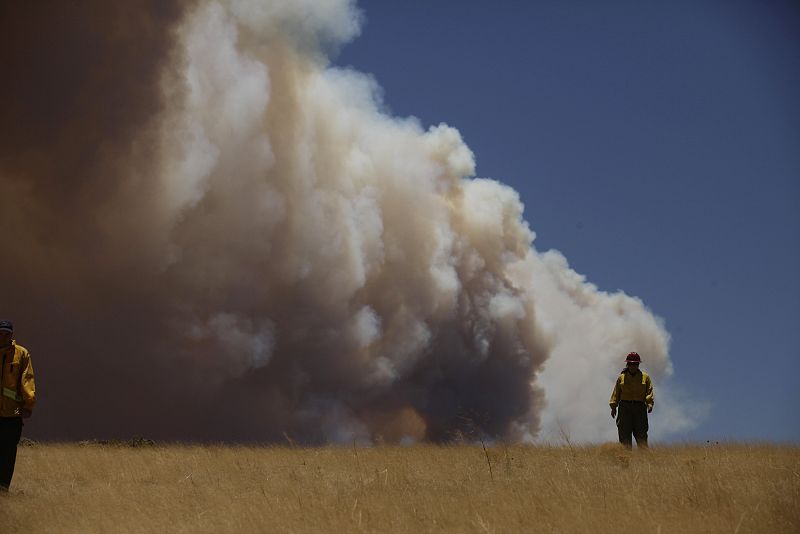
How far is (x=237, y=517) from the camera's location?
10797 mm

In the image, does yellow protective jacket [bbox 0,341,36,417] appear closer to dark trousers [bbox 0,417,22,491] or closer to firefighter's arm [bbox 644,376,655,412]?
dark trousers [bbox 0,417,22,491]

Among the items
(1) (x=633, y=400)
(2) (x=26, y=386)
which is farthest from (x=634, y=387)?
(2) (x=26, y=386)

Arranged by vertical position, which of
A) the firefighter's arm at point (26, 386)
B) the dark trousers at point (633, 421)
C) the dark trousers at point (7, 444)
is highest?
the dark trousers at point (633, 421)

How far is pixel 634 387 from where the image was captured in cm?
1822

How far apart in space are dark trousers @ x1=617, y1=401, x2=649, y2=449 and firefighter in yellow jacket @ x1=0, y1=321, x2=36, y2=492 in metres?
12.5

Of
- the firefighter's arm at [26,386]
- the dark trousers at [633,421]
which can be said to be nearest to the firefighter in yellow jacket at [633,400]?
the dark trousers at [633,421]

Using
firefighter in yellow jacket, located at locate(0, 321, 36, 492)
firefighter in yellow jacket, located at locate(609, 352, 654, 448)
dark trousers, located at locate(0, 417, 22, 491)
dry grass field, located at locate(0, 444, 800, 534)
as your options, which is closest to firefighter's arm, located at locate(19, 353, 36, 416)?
firefighter in yellow jacket, located at locate(0, 321, 36, 492)

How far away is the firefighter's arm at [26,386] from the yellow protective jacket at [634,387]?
12226 millimetres

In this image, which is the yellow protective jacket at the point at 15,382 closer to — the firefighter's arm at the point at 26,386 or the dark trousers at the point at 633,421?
the firefighter's arm at the point at 26,386

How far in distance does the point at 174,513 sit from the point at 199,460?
706 cm

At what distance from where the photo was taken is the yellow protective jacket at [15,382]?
13.4m

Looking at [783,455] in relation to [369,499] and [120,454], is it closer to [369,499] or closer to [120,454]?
[369,499]

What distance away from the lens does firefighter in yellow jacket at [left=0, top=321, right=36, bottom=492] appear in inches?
527

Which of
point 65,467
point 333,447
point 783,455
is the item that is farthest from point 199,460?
point 783,455
